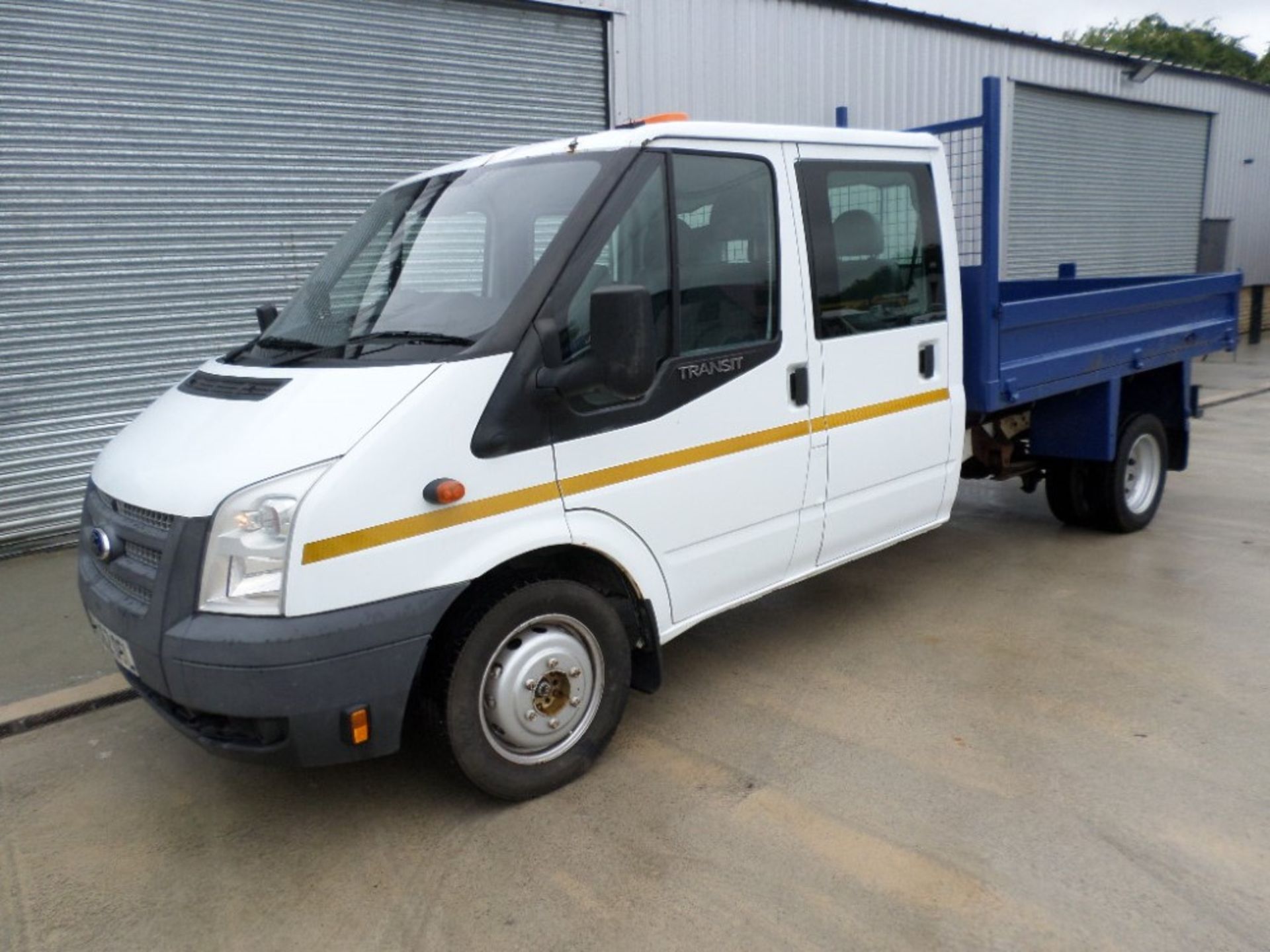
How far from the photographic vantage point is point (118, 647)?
312 centimetres

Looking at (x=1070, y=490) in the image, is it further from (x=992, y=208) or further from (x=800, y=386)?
(x=800, y=386)

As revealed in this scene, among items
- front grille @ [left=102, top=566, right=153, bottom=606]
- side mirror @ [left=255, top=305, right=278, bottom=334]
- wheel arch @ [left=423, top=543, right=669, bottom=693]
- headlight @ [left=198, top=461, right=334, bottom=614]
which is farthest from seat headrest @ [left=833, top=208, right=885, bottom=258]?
front grille @ [left=102, top=566, right=153, bottom=606]

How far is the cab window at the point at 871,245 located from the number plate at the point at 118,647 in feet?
8.84

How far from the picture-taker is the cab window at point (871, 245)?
13.0 ft

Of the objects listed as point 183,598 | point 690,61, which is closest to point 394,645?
point 183,598

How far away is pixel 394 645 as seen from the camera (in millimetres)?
2885

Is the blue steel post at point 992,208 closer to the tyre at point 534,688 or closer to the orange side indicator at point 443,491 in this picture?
the tyre at point 534,688

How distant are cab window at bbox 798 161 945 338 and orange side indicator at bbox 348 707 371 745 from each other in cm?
224

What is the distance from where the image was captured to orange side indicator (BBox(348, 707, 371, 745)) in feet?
9.39

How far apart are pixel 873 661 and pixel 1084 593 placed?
4.97 ft

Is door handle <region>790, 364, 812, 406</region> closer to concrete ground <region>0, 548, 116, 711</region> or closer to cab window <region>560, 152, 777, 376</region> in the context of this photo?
cab window <region>560, 152, 777, 376</region>

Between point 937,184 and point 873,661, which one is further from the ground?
point 937,184

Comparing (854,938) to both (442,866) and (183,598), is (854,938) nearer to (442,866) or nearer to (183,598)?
(442,866)

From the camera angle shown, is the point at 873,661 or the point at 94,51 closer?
the point at 873,661
